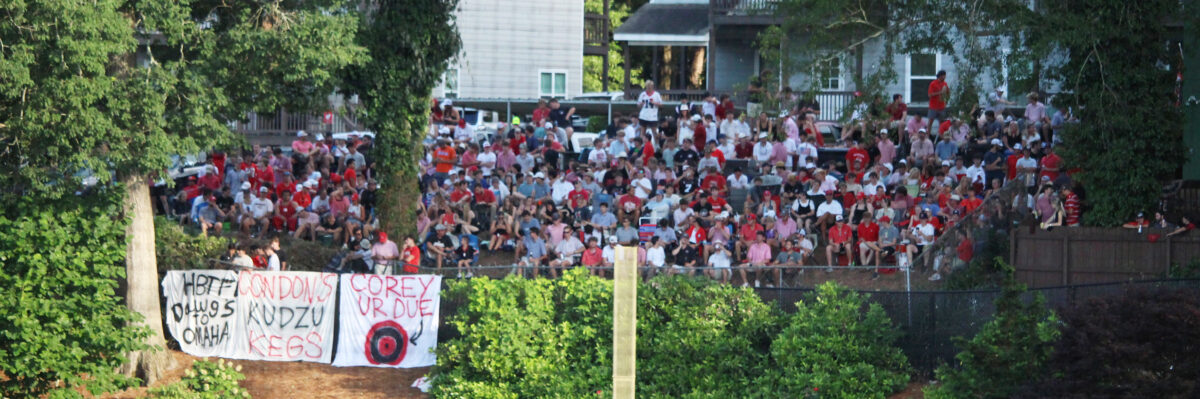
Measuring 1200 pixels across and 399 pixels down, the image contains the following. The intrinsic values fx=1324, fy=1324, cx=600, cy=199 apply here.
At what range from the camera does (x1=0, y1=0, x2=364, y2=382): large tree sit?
55.2ft

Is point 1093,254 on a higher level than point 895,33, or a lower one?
lower

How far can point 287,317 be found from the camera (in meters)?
20.4

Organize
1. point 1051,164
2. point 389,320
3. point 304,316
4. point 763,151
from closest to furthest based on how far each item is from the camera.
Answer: point 389,320 < point 304,316 < point 1051,164 < point 763,151

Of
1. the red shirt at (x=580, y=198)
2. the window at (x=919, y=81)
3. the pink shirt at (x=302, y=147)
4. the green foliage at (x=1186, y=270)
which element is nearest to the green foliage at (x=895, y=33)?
the green foliage at (x=1186, y=270)

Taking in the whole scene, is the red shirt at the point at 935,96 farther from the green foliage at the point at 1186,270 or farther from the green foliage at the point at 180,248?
the green foliage at the point at 180,248

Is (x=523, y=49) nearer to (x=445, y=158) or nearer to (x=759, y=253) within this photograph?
(x=445, y=158)

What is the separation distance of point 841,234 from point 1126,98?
481 centimetres

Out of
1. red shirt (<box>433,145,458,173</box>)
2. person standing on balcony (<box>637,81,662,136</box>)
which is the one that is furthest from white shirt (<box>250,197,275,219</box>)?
person standing on balcony (<box>637,81,662,136</box>)

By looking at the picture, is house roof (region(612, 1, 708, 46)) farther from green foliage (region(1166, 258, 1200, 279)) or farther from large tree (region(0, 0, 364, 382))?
green foliage (region(1166, 258, 1200, 279))

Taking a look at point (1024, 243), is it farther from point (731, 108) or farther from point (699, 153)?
point (731, 108)

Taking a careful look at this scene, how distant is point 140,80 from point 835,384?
10.1m

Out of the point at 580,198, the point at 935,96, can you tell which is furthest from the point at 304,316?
the point at 935,96

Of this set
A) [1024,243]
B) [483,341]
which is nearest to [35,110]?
[483,341]

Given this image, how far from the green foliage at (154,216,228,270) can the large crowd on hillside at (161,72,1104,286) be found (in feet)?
7.53
